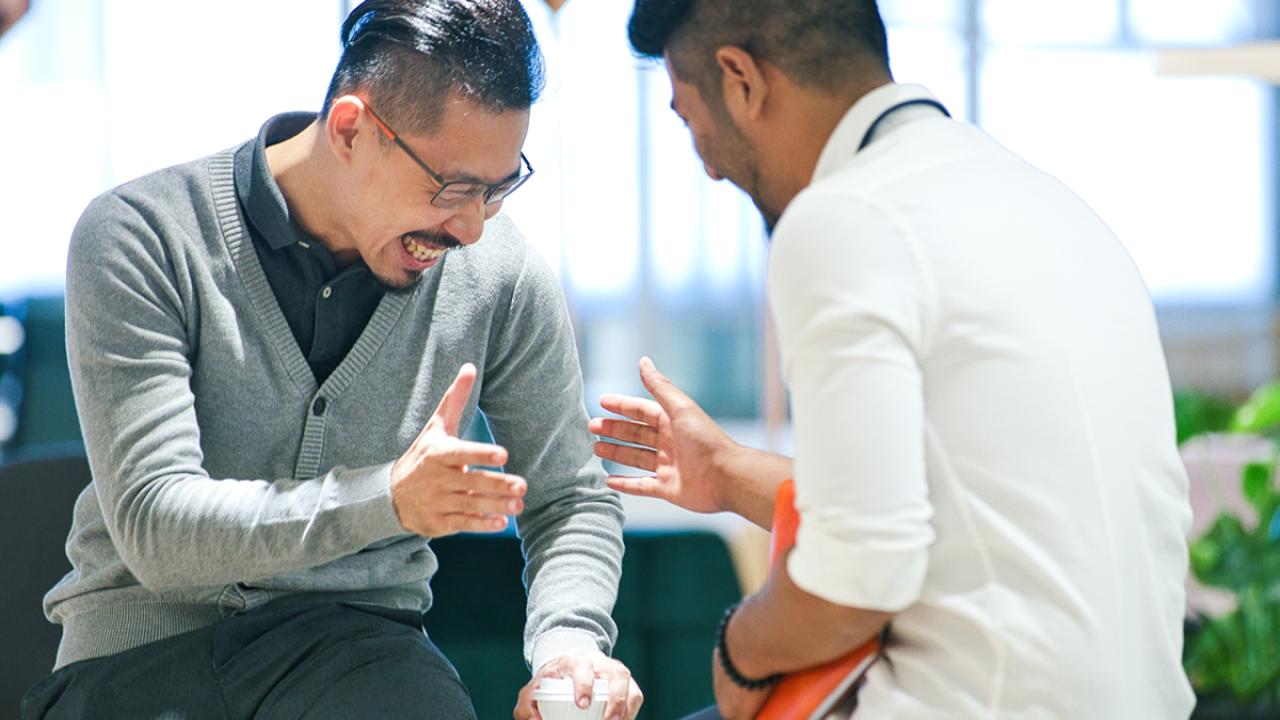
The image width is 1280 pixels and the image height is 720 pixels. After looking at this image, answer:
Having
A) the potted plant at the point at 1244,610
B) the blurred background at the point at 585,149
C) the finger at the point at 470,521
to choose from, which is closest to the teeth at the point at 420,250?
the finger at the point at 470,521

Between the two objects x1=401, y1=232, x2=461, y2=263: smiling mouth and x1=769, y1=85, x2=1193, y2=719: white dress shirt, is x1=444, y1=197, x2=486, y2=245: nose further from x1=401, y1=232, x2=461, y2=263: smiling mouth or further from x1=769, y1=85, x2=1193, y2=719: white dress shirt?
x1=769, y1=85, x2=1193, y2=719: white dress shirt

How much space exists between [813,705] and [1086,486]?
0.31m

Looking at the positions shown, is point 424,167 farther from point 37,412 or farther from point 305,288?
point 37,412

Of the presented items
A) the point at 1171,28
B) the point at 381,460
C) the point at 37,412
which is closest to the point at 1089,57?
the point at 1171,28

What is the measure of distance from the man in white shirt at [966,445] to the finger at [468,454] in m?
0.31

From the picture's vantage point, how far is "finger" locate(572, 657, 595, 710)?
144 centimetres

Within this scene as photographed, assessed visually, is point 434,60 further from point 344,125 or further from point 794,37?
point 794,37

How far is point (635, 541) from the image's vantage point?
262 centimetres

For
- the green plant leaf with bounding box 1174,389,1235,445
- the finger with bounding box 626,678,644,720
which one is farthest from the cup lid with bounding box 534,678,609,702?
the green plant leaf with bounding box 1174,389,1235,445

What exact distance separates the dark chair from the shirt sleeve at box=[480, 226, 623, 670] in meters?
0.70

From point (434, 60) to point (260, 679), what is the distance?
798 millimetres

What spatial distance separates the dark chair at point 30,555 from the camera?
194 cm

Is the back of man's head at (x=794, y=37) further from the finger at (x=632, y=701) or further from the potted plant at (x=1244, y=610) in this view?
the potted plant at (x=1244, y=610)

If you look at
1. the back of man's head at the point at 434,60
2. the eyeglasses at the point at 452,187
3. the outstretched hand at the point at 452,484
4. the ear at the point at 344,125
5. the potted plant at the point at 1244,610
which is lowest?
the potted plant at the point at 1244,610
